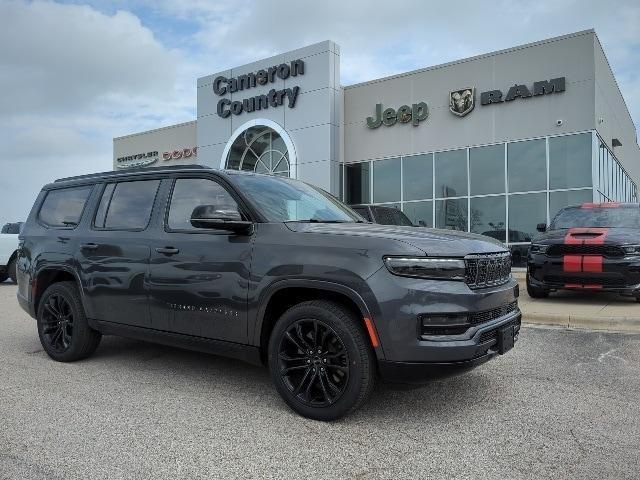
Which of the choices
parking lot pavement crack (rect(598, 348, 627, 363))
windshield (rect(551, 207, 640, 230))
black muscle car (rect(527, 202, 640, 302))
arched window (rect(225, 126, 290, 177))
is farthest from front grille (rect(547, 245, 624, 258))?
arched window (rect(225, 126, 290, 177))

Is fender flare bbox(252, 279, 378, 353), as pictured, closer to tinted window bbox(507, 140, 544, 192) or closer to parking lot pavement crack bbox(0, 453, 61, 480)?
parking lot pavement crack bbox(0, 453, 61, 480)

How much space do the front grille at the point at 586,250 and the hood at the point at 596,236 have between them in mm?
75

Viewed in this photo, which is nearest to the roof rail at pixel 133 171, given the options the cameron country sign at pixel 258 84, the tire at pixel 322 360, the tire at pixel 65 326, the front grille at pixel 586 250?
the tire at pixel 65 326

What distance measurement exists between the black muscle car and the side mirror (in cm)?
638

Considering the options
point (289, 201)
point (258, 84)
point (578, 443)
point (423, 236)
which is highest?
point (258, 84)

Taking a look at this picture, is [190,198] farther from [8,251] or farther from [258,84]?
[258,84]

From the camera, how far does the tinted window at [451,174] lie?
18.4 metres

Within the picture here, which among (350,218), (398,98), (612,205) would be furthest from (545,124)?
(350,218)

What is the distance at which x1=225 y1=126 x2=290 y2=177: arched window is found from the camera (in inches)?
875

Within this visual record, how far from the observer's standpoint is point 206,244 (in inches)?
171

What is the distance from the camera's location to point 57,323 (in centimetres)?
558

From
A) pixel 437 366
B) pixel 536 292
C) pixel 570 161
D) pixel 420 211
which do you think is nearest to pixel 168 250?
pixel 437 366

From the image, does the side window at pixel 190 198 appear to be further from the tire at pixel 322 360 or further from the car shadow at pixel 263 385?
the car shadow at pixel 263 385

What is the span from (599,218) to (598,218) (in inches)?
0.6
